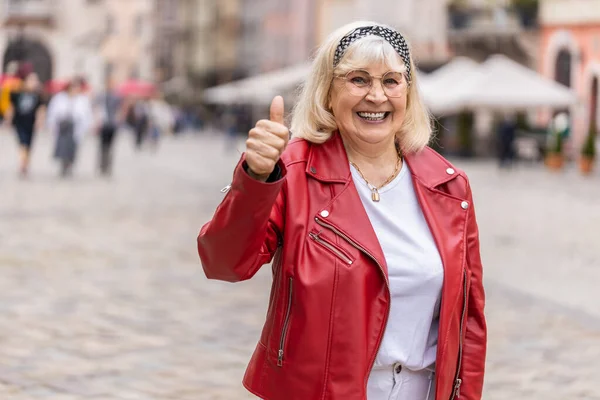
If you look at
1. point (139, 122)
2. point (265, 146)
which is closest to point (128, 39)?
point (139, 122)

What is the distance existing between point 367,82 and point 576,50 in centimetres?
3625

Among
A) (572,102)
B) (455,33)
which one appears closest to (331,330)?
(572,102)

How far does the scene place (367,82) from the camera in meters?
3.14

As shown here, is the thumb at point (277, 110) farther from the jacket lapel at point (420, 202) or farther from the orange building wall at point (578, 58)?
the orange building wall at point (578, 58)

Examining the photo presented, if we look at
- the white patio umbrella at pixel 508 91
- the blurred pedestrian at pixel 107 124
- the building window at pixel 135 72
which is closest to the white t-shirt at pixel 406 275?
the blurred pedestrian at pixel 107 124

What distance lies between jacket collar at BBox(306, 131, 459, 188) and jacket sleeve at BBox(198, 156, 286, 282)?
0.42ft

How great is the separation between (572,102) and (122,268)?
21.1 meters

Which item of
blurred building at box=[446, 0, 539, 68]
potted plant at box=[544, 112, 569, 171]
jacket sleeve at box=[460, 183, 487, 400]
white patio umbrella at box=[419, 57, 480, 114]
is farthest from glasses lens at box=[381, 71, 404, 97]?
blurred building at box=[446, 0, 539, 68]

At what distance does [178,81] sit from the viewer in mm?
74312

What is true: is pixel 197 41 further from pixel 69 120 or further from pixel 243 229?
pixel 243 229

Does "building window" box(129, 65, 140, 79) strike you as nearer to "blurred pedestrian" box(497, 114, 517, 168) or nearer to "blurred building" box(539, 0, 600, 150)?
"blurred building" box(539, 0, 600, 150)

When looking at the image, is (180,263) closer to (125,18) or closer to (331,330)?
(331,330)

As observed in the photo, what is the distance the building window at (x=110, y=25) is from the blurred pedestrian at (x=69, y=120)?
2038 inches

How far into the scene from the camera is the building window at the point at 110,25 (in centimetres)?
7325
